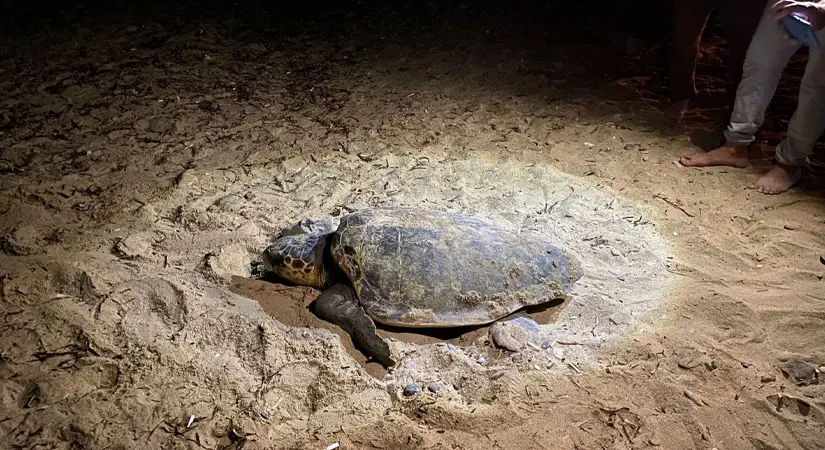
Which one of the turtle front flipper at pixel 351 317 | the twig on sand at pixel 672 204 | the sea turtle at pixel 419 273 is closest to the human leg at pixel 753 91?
the twig on sand at pixel 672 204

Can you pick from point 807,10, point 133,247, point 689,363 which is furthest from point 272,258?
point 807,10

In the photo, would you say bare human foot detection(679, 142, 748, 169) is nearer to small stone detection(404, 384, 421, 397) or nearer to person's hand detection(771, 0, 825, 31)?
person's hand detection(771, 0, 825, 31)

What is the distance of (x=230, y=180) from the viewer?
3160mm

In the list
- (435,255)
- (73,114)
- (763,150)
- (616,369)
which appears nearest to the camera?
(616,369)

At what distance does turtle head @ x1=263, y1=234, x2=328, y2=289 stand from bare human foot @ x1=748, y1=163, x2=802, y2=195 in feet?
8.11

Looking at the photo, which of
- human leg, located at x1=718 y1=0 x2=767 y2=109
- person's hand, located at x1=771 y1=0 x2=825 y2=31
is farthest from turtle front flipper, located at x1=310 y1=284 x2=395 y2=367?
human leg, located at x1=718 y1=0 x2=767 y2=109

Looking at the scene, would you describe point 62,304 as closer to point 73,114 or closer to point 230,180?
point 230,180

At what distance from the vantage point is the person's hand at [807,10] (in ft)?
7.97

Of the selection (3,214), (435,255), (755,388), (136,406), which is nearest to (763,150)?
(755,388)

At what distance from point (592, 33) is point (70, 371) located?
5162 mm

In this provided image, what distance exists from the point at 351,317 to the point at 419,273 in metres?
0.31

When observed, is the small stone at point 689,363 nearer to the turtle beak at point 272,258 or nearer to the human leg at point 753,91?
the turtle beak at point 272,258

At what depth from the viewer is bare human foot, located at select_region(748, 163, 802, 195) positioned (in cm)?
304

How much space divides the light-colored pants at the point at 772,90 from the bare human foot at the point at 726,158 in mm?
79
